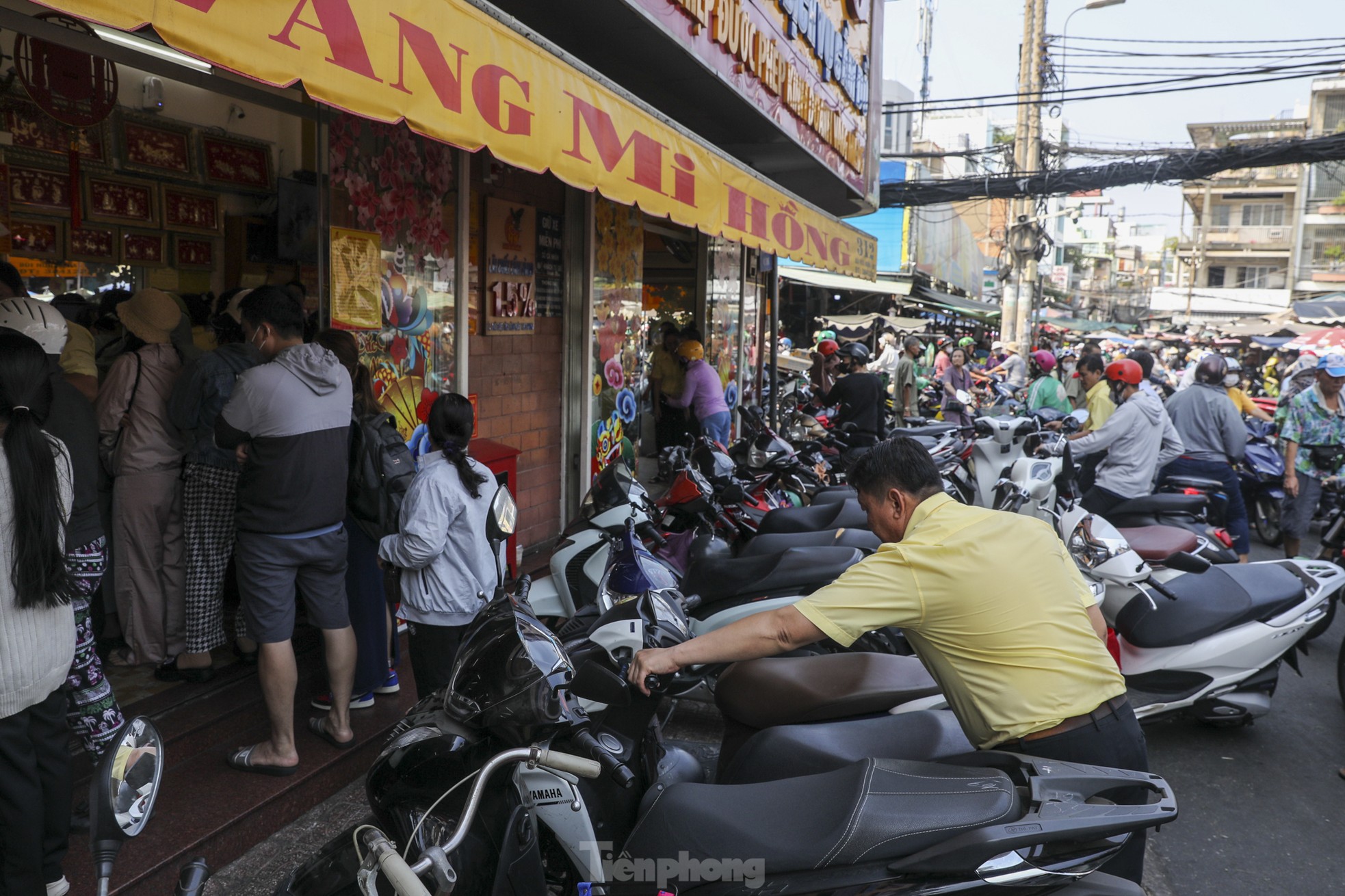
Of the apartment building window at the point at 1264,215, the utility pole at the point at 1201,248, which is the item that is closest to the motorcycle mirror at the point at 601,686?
the utility pole at the point at 1201,248

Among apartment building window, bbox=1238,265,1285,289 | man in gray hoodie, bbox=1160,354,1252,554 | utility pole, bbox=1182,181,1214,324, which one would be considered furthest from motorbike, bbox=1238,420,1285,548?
apartment building window, bbox=1238,265,1285,289

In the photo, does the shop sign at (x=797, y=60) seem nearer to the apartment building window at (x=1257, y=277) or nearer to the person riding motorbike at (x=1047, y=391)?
the person riding motorbike at (x=1047, y=391)

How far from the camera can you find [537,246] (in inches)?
269

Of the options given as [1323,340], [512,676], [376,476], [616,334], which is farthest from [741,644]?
[1323,340]

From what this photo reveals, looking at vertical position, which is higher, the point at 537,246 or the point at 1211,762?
the point at 537,246

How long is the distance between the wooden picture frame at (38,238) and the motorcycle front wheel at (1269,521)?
33.7ft

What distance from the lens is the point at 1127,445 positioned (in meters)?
6.73

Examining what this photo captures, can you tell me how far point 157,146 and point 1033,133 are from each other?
61.4 ft

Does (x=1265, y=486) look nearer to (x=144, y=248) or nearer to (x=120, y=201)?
(x=144, y=248)

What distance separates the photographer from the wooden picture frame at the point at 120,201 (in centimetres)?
573

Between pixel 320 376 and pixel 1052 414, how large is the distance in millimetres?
7356

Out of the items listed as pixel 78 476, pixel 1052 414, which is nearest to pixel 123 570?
pixel 78 476

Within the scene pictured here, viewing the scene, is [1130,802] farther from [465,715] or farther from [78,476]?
[78,476]

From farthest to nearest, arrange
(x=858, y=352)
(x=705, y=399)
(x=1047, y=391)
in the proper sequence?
(x=858, y=352), (x=1047, y=391), (x=705, y=399)
